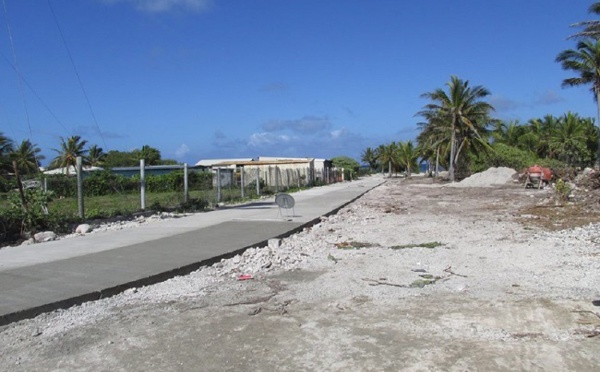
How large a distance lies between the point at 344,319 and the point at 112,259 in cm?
474

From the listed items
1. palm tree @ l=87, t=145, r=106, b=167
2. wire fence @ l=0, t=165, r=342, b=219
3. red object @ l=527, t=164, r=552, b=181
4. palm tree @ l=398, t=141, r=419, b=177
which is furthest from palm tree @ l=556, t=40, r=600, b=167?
palm tree @ l=87, t=145, r=106, b=167

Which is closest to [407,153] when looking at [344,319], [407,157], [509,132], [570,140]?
[407,157]

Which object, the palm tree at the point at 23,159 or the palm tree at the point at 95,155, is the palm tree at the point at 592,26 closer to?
the palm tree at the point at 23,159

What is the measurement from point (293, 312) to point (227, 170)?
20.1m

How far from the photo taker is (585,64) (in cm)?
4616

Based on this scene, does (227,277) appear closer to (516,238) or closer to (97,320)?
(97,320)

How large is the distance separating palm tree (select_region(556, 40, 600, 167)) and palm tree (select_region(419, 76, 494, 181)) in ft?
23.7

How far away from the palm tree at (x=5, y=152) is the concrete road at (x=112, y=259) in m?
2.65

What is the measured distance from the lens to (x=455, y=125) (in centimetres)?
5131

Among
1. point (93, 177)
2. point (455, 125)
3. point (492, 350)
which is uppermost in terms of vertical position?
point (455, 125)

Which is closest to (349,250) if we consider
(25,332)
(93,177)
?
(25,332)

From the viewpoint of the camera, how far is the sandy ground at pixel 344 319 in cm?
445

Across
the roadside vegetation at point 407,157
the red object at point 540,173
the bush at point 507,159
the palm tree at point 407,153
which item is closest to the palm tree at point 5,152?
the roadside vegetation at point 407,157

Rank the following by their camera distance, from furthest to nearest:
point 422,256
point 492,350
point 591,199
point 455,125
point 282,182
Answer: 1. point 455,125
2. point 282,182
3. point 591,199
4. point 422,256
5. point 492,350
